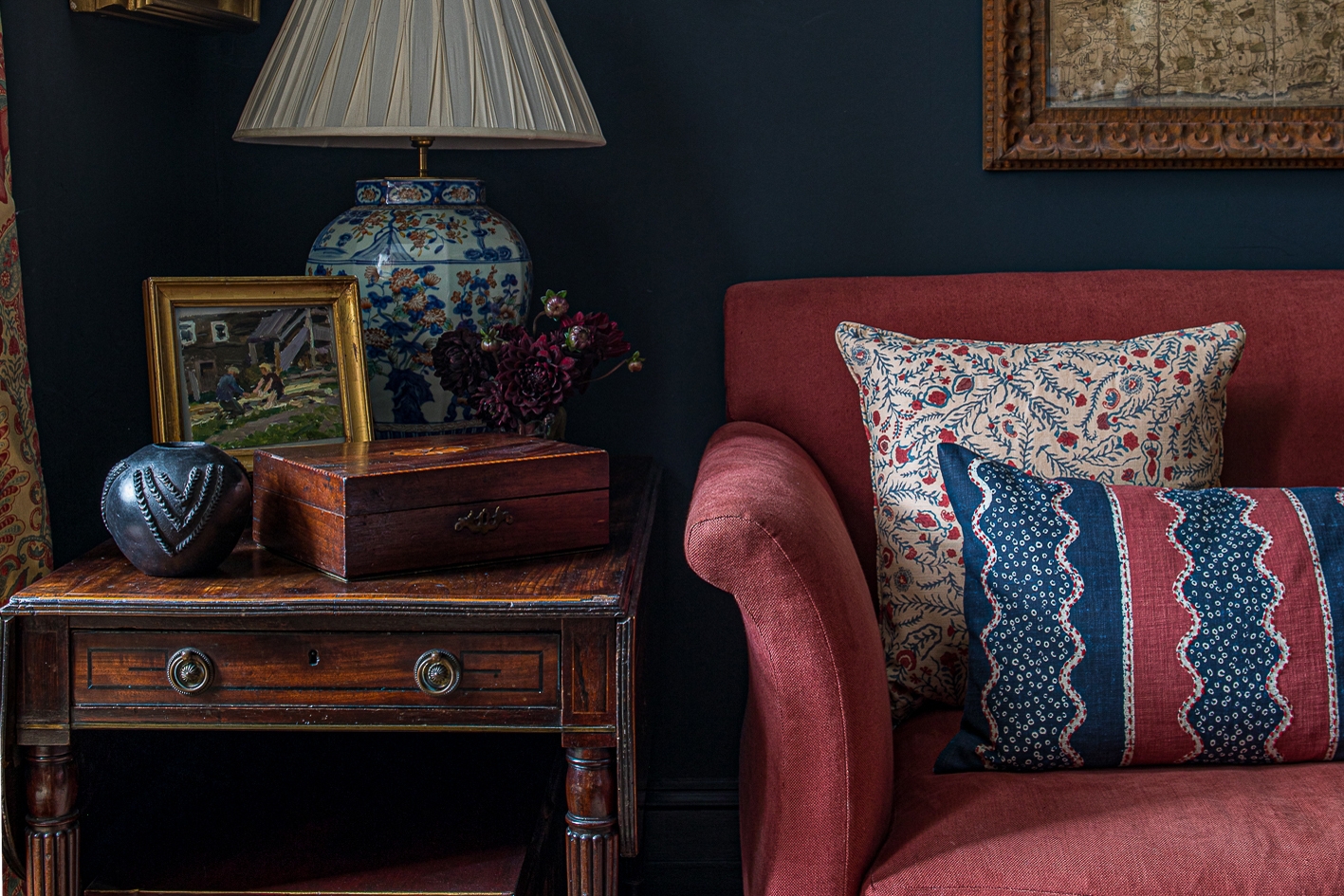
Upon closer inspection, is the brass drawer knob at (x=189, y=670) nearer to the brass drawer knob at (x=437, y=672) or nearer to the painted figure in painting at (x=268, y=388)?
the brass drawer knob at (x=437, y=672)

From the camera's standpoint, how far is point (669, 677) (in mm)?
1907

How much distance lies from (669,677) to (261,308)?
3.00 ft

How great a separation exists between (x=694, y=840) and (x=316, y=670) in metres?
1.02

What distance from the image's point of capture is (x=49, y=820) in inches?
42.0

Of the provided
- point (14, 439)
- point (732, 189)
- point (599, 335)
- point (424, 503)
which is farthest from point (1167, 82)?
point (14, 439)

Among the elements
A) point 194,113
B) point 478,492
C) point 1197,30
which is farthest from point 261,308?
point 1197,30

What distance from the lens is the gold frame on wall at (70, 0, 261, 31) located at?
139 centimetres

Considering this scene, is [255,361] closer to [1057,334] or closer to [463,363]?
[463,363]

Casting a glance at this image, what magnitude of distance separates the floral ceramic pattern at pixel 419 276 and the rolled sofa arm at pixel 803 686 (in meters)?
0.54

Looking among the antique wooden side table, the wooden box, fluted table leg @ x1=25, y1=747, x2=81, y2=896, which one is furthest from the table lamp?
fluted table leg @ x1=25, y1=747, x2=81, y2=896

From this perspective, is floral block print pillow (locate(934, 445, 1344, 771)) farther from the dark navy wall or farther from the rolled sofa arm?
the dark navy wall

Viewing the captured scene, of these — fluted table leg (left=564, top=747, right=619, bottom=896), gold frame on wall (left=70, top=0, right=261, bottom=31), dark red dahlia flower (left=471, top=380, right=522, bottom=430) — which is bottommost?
fluted table leg (left=564, top=747, right=619, bottom=896)

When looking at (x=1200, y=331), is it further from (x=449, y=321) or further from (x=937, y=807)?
(x=449, y=321)

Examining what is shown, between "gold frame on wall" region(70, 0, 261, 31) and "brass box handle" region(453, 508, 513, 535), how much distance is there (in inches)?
31.8
